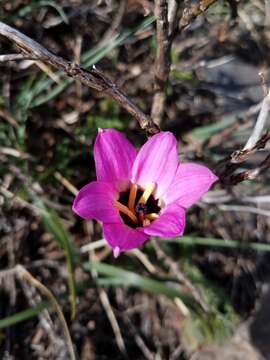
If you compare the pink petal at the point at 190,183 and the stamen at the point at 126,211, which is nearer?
the pink petal at the point at 190,183

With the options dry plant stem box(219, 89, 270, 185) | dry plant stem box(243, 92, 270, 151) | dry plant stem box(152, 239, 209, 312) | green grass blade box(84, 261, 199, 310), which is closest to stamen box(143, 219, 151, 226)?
dry plant stem box(219, 89, 270, 185)

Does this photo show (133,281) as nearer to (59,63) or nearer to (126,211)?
(126,211)

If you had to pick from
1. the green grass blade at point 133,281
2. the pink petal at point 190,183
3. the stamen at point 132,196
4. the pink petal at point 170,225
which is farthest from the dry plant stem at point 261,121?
the green grass blade at point 133,281

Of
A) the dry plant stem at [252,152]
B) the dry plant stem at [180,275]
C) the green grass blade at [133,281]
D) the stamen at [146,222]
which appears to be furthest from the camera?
the dry plant stem at [180,275]

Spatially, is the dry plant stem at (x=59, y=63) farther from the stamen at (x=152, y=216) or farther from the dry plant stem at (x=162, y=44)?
the stamen at (x=152, y=216)

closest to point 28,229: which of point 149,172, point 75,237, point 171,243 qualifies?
point 75,237

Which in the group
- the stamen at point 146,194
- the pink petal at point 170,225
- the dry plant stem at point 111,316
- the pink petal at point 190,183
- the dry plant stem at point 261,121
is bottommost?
the dry plant stem at point 111,316

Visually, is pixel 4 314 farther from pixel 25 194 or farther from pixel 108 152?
pixel 108 152

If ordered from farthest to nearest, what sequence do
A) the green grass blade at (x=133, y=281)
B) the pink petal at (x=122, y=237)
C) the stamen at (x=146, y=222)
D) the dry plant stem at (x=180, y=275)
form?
the dry plant stem at (x=180, y=275) → the green grass blade at (x=133, y=281) → the stamen at (x=146, y=222) → the pink petal at (x=122, y=237)
